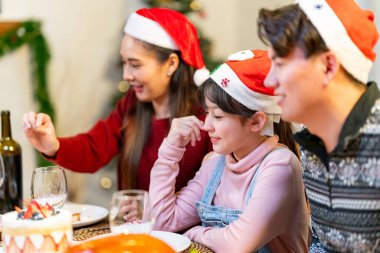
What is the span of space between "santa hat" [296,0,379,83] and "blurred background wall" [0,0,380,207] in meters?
1.94

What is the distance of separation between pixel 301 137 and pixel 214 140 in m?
0.37

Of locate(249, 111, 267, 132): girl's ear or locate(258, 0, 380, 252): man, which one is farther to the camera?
locate(249, 111, 267, 132): girl's ear

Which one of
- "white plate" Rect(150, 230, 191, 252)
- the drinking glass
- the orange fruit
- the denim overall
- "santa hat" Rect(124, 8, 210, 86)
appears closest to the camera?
the orange fruit

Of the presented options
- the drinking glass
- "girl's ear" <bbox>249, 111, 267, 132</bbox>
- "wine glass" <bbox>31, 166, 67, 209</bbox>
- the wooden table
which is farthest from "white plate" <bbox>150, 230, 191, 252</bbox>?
"girl's ear" <bbox>249, 111, 267, 132</bbox>

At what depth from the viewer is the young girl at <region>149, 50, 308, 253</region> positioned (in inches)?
64.4

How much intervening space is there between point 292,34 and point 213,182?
2.23 feet

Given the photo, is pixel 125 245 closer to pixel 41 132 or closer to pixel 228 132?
pixel 228 132

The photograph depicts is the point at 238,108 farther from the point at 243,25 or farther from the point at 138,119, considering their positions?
the point at 243,25

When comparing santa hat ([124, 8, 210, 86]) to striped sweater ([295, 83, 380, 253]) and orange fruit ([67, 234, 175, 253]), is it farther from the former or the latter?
orange fruit ([67, 234, 175, 253])

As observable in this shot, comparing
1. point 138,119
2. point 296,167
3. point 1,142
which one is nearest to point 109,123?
point 138,119

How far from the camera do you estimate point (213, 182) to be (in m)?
1.86

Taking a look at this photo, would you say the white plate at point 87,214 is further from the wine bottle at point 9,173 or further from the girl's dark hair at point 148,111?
the girl's dark hair at point 148,111

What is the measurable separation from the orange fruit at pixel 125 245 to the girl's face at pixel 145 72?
1.15m

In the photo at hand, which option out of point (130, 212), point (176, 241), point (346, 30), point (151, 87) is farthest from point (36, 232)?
point (151, 87)
